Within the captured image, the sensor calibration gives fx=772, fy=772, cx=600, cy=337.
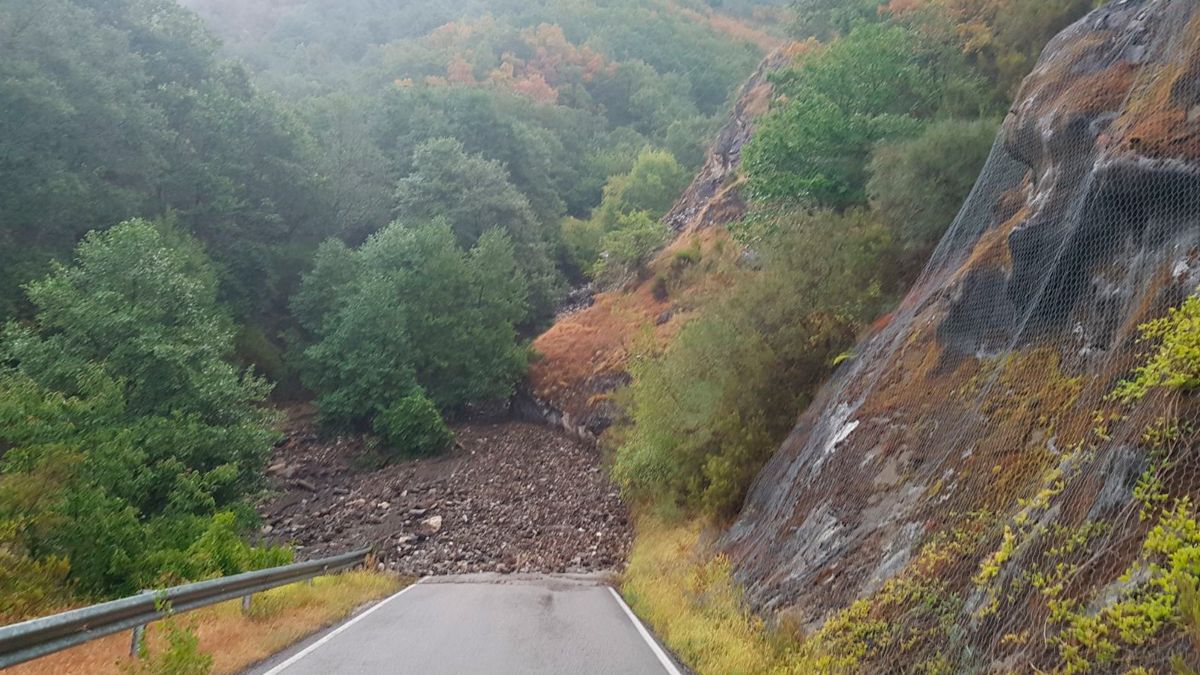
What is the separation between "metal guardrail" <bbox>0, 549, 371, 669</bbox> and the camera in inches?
210

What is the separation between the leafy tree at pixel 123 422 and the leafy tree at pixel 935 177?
46.6 feet

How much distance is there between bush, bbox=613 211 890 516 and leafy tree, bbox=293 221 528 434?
17.8 m

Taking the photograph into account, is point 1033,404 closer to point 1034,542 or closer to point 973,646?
point 1034,542

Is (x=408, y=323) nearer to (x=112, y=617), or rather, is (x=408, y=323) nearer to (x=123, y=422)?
(x=123, y=422)

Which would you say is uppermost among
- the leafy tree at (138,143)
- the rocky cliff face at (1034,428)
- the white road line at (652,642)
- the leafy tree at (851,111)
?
the leafy tree at (138,143)

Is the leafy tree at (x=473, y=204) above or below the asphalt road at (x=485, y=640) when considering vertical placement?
above

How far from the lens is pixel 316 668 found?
23.2ft

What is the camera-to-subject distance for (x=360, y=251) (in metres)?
36.8

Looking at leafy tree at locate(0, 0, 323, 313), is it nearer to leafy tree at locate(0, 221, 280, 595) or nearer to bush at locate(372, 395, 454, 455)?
leafy tree at locate(0, 221, 280, 595)

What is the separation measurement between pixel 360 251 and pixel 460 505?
1625 centimetres

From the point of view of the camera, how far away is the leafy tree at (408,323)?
32.8 metres

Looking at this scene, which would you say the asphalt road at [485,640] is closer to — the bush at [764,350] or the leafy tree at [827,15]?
the bush at [764,350]

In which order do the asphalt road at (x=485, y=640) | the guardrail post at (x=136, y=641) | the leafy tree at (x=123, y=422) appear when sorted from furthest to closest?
the leafy tree at (x=123, y=422) → the asphalt road at (x=485, y=640) → the guardrail post at (x=136, y=641)

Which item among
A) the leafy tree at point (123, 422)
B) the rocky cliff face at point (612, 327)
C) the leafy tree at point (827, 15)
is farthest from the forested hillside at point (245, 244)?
the leafy tree at point (827, 15)
